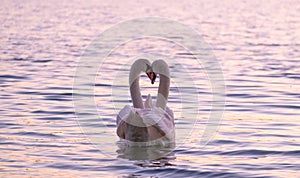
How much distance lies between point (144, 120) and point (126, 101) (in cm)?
506

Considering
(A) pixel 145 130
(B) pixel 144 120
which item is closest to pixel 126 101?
(A) pixel 145 130

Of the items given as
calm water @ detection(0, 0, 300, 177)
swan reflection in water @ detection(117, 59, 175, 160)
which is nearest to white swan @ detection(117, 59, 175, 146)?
swan reflection in water @ detection(117, 59, 175, 160)

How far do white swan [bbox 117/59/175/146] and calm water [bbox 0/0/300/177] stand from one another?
390 millimetres

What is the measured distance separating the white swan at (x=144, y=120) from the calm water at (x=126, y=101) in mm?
390

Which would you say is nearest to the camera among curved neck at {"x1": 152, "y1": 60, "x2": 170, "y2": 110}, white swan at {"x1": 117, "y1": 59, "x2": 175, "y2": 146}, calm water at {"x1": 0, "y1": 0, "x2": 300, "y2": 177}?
calm water at {"x1": 0, "y1": 0, "x2": 300, "y2": 177}

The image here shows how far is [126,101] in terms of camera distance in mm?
17141

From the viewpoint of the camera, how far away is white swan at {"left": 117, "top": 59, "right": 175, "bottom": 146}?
12109mm

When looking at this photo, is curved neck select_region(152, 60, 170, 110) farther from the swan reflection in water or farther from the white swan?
the swan reflection in water

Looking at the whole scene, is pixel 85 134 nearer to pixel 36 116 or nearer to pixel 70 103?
pixel 36 116

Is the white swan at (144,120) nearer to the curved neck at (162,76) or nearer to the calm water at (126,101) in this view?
the curved neck at (162,76)

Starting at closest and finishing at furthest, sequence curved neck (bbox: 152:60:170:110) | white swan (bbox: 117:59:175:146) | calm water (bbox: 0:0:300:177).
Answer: calm water (bbox: 0:0:300:177) → white swan (bbox: 117:59:175:146) → curved neck (bbox: 152:60:170:110)

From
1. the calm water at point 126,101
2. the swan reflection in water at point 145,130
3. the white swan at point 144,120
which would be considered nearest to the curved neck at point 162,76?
the white swan at point 144,120

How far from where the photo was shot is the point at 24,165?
37.2 feet

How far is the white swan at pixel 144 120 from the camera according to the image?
12.1 m
